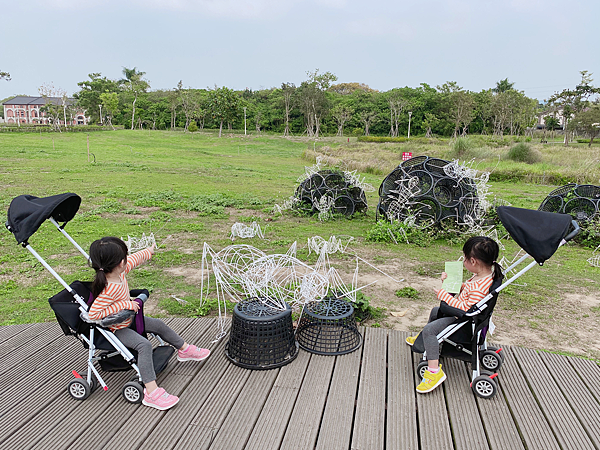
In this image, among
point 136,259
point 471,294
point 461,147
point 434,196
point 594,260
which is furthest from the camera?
point 461,147

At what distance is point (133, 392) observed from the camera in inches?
115

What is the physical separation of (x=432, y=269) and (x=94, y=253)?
5.37 m

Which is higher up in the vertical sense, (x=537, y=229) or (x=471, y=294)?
(x=537, y=229)

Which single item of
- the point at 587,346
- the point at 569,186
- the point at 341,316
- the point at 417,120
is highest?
the point at 417,120

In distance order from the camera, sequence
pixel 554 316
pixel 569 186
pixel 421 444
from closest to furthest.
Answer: pixel 421 444
pixel 554 316
pixel 569 186

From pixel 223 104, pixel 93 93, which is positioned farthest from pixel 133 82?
pixel 223 104

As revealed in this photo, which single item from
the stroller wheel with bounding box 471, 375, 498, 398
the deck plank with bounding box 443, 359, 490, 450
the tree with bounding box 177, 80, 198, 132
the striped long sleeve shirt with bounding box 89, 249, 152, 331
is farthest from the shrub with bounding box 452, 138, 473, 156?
the tree with bounding box 177, 80, 198, 132

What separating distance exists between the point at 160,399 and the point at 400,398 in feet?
5.75

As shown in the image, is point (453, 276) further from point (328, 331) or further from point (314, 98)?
point (314, 98)

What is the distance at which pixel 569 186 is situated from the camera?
30.9 feet

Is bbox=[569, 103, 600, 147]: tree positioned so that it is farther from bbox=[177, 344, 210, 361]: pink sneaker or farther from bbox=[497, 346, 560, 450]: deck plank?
bbox=[177, 344, 210, 361]: pink sneaker

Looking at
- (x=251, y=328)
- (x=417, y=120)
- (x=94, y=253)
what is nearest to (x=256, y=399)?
(x=251, y=328)

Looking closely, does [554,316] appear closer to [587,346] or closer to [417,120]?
[587,346]

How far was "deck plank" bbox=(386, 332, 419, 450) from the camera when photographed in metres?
2.63
